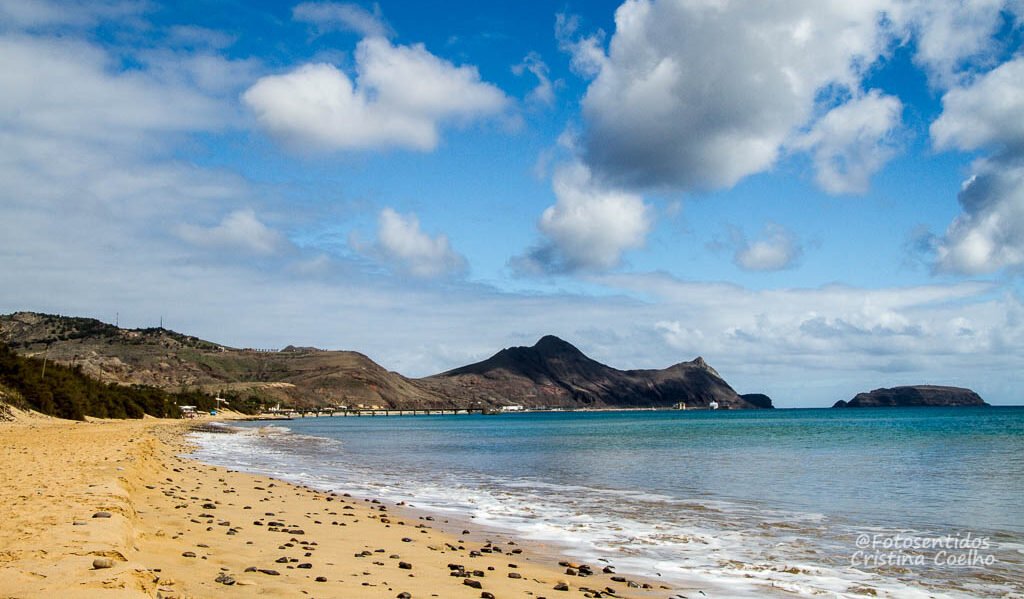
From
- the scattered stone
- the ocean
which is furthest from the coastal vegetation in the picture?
the scattered stone

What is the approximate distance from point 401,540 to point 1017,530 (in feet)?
51.1

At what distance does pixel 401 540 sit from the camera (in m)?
14.1

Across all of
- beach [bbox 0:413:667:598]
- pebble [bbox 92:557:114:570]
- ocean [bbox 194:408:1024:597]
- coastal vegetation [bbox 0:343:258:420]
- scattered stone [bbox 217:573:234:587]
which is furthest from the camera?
coastal vegetation [bbox 0:343:258:420]

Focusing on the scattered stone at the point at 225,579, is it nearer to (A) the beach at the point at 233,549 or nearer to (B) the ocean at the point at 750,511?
(A) the beach at the point at 233,549

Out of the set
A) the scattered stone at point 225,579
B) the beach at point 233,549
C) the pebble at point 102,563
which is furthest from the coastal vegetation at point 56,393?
the pebble at point 102,563

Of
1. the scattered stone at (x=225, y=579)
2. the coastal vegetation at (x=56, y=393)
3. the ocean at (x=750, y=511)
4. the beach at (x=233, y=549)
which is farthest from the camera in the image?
the coastal vegetation at (x=56, y=393)

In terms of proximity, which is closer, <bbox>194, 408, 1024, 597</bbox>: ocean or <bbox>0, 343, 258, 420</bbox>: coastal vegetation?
<bbox>194, 408, 1024, 597</bbox>: ocean

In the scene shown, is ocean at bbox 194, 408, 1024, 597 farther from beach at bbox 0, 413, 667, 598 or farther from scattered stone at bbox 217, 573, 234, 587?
scattered stone at bbox 217, 573, 234, 587

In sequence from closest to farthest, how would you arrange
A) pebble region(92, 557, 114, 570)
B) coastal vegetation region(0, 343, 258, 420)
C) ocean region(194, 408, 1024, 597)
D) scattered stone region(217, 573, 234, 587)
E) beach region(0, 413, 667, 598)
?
pebble region(92, 557, 114, 570), beach region(0, 413, 667, 598), scattered stone region(217, 573, 234, 587), ocean region(194, 408, 1024, 597), coastal vegetation region(0, 343, 258, 420)

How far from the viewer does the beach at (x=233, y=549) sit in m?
7.75

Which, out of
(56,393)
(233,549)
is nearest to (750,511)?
(233,549)

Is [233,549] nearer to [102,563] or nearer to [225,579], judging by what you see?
[225,579]

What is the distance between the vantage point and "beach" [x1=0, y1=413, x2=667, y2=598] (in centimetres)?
775

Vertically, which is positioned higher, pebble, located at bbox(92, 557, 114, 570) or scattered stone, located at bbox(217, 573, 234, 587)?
pebble, located at bbox(92, 557, 114, 570)
